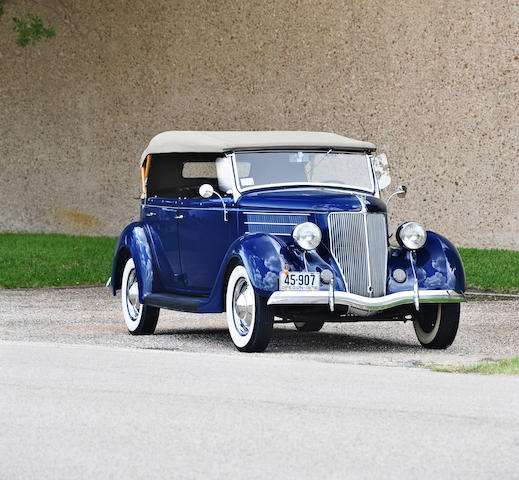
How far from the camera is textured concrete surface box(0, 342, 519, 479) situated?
5.58 meters

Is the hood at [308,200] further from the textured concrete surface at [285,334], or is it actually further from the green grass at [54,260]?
the green grass at [54,260]

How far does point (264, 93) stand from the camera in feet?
85.3

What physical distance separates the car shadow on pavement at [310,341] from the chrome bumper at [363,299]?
79 cm

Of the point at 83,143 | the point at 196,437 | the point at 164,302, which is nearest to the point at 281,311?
the point at 164,302

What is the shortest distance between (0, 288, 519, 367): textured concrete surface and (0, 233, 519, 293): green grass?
2.13m

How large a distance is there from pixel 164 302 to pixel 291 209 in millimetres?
1640

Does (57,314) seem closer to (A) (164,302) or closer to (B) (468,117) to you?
(A) (164,302)

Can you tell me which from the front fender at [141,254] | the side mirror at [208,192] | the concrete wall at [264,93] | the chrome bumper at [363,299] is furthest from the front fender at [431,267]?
the concrete wall at [264,93]

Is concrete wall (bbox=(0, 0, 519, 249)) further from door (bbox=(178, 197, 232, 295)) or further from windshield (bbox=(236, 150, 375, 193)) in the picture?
door (bbox=(178, 197, 232, 295))

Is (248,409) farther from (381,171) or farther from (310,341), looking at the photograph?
(381,171)

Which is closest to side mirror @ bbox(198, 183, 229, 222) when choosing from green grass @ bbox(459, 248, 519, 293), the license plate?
the license plate

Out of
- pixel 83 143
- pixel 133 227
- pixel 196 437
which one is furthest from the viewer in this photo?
pixel 83 143

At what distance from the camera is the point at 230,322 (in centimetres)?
1009

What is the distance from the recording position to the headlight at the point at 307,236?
9680mm
